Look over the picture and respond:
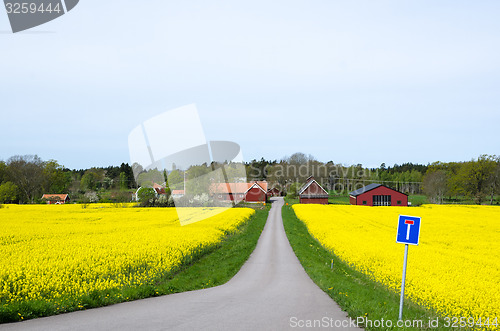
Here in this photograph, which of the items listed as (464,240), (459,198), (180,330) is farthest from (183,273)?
(459,198)

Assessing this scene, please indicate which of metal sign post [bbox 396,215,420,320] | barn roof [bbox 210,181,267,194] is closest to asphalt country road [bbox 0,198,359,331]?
metal sign post [bbox 396,215,420,320]

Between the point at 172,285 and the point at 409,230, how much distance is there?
29.7 ft

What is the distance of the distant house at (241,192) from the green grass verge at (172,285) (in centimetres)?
6298

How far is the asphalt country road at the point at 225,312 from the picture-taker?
915 cm

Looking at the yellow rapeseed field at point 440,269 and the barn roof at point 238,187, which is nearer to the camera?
the yellow rapeseed field at point 440,269

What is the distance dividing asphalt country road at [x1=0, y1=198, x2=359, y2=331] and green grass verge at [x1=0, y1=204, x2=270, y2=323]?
1.42 feet

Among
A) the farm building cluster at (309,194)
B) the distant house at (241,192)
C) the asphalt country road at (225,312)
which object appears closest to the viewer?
the asphalt country road at (225,312)

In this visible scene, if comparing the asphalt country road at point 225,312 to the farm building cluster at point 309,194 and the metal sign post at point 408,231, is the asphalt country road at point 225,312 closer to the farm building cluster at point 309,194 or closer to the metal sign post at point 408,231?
the metal sign post at point 408,231

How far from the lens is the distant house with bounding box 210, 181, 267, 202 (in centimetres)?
8812

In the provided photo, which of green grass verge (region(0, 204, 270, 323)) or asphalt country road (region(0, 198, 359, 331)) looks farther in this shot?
green grass verge (region(0, 204, 270, 323))

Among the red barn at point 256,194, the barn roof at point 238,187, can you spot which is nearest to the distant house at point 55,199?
the barn roof at point 238,187

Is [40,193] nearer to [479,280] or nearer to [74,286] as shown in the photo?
[74,286]

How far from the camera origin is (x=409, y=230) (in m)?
9.84

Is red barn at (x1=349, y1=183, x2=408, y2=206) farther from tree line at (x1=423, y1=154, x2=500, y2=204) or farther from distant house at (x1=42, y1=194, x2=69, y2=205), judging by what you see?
distant house at (x1=42, y1=194, x2=69, y2=205)
